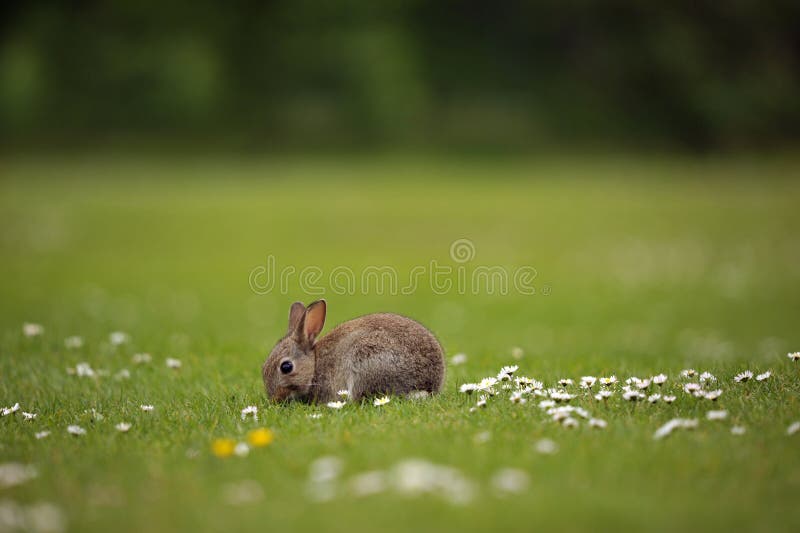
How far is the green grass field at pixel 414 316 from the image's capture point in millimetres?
4898

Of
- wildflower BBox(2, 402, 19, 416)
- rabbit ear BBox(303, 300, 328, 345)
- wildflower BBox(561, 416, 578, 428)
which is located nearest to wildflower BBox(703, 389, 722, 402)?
wildflower BBox(561, 416, 578, 428)

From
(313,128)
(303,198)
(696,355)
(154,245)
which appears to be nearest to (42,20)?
(313,128)

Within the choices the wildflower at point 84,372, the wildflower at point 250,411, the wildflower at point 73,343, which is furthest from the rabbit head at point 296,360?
the wildflower at point 73,343

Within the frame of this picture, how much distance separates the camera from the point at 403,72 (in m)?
53.0

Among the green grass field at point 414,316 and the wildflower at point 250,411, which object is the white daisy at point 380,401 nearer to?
the green grass field at point 414,316

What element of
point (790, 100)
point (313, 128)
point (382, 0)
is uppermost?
point (382, 0)

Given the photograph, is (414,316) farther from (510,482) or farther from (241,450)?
(510,482)

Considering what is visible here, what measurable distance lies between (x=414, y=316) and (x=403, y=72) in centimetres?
3943

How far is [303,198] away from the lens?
3262cm

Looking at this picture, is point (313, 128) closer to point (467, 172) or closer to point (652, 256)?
point (467, 172)

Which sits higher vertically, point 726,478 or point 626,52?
point 626,52

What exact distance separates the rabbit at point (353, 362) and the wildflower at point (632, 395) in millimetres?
1702

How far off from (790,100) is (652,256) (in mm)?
37225

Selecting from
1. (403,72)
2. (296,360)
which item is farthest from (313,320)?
(403,72)
